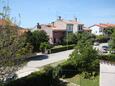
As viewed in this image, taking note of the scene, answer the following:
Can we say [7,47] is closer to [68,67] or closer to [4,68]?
[4,68]

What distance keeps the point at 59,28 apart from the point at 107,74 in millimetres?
48635

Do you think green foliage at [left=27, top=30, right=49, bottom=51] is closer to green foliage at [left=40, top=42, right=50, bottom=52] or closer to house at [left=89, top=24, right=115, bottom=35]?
green foliage at [left=40, top=42, right=50, bottom=52]

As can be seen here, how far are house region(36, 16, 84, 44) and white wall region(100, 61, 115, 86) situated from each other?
3872 cm

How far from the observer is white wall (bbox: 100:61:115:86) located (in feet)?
71.8

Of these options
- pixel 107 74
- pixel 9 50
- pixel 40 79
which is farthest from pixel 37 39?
pixel 9 50

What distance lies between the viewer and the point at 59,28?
7088 centimetres

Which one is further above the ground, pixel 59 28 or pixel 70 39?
pixel 59 28

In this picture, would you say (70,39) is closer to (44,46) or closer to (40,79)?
(44,46)

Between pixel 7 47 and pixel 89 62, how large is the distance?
669 inches

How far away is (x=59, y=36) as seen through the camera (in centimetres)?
6712

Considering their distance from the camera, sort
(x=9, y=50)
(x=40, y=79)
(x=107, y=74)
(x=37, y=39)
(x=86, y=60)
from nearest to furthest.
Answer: (x=9, y=50) → (x=40, y=79) → (x=107, y=74) → (x=86, y=60) → (x=37, y=39)

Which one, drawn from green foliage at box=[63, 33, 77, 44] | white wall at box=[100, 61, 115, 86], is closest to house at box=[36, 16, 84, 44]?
green foliage at box=[63, 33, 77, 44]

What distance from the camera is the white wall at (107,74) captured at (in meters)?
21.9

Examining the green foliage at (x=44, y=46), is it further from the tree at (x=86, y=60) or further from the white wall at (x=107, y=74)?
the white wall at (x=107, y=74)
